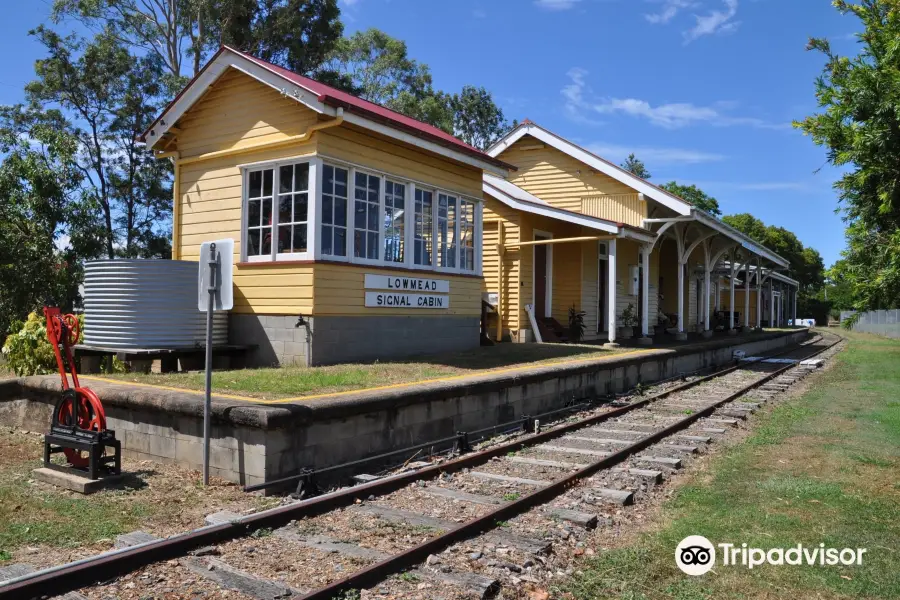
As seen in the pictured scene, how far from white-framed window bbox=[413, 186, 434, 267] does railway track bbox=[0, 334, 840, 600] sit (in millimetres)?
5092

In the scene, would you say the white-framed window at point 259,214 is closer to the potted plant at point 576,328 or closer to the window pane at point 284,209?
the window pane at point 284,209

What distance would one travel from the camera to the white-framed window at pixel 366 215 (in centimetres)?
1091

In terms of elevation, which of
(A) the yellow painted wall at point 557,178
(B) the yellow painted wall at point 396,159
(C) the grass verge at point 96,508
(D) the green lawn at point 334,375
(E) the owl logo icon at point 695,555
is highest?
(A) the yellow painted wall at point 557,178

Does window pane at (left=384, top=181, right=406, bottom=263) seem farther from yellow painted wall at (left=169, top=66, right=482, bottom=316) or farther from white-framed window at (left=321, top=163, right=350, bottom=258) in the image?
white-framed window at (left=321, top=163, right=350, bottom=258)

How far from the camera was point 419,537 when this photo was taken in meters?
4.85

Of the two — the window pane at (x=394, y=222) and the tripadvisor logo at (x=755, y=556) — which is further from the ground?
the window pane at (x=394, y=222)

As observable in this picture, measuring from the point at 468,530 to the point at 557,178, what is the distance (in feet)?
57.5

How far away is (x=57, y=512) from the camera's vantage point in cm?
531

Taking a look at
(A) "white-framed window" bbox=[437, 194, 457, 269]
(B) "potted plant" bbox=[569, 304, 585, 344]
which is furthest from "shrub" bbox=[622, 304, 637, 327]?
(A) "white-framed window" bbox=[437, 194, 457, 269]

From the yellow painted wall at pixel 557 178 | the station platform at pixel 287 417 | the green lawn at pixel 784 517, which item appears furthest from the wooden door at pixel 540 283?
the green lawn at pixel 784 517

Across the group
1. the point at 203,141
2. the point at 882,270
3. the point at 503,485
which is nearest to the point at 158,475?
the point at 503,485

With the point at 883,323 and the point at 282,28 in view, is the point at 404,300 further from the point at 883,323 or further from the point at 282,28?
the point at 883,323

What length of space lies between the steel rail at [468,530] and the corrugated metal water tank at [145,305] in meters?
6.18

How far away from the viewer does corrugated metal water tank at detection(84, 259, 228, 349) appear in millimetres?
9727
